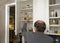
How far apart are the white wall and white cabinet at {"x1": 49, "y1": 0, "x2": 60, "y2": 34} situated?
0.36 ft

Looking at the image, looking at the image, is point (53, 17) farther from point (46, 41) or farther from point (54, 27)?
point (46, 41)

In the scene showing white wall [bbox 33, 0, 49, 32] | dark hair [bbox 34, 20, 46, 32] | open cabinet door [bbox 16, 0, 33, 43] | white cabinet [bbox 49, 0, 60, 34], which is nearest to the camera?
dark hair [bbox 34, 20, 46, 32]

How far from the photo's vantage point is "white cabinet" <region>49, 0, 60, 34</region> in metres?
3.21

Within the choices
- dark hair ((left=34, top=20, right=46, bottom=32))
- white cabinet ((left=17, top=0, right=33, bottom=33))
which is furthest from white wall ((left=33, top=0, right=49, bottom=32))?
dark hair ((left=34, top=20, right=46, bottom=32))

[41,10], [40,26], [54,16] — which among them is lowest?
[40,26]

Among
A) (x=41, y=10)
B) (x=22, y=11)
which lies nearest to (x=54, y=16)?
(x=41, y=10)

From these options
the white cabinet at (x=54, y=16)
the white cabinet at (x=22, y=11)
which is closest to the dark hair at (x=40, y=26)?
the white cabinet at (x=54, y=16)

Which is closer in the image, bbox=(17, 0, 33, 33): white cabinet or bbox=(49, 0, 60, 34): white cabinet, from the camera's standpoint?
bbox=(49, 0, 60, 34): white cabinet

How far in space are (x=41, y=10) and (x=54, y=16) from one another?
0.45 m

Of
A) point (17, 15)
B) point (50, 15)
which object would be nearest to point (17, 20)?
point (17, 15)

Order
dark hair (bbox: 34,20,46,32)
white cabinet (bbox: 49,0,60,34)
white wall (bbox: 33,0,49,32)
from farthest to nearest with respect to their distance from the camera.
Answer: white wall (bbox: 33,0,49,32)
white cabinet (bbox: 49,0,60,34)
dark hair (bbox: 34,20,46,32)

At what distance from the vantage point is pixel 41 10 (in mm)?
3473

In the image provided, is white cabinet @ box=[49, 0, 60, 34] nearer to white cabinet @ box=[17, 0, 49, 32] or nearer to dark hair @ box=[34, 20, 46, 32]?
white cabinet @ box=[17, 0, 49, 32]

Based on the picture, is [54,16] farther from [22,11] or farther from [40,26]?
[22,11]
